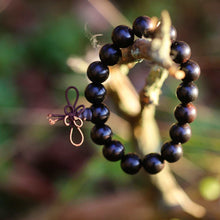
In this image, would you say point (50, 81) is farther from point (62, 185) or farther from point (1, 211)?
point (1, 211)

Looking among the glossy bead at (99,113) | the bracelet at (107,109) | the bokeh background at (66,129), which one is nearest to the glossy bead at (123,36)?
the bracelet at (107,109)

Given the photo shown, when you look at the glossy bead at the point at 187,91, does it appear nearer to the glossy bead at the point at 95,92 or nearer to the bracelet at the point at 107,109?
the bracelet at the point at 107,109

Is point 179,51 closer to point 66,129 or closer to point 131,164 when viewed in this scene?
point 131,164

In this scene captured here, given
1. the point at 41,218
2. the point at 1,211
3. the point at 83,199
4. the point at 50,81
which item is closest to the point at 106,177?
the point at 83,199

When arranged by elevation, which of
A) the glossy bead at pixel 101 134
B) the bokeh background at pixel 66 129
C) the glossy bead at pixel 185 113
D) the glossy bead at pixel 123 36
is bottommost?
the glossy bead at pixel 101 134

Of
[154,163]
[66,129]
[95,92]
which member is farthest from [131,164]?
[66,129]
